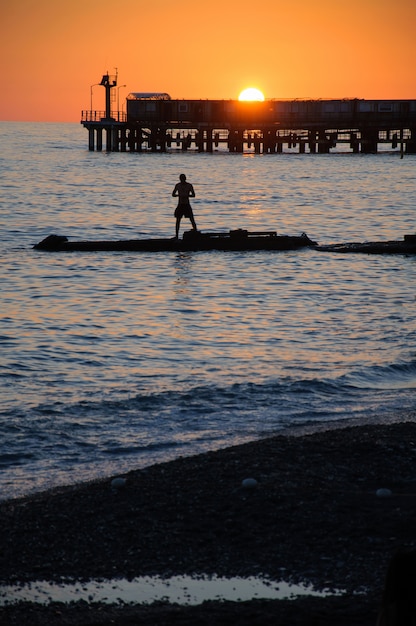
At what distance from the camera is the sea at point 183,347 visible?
11094 millimetres

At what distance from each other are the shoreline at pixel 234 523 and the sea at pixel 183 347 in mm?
1208

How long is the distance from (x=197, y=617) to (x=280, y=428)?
5141 millimetres

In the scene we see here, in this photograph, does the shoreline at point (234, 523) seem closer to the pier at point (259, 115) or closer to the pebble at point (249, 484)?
the pebble at point (249, 484)

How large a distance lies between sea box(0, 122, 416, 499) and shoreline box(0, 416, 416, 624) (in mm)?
1208

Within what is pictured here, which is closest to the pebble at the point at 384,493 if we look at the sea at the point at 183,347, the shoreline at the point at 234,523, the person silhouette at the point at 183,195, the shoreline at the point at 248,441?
the shoreline at the point at 234,523

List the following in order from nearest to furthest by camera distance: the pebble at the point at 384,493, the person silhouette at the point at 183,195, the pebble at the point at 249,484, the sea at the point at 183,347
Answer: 1. the pebble at the point at 384,493
2. the pebble at the point at 249,484
3. the sea at the point at 183,347
4. the person silhouette at the point at 183,195

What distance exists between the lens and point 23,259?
28172mm

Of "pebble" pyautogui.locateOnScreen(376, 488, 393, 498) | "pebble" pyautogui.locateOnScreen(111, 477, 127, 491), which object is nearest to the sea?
"pebble" pyautogui.locateOnScreen(111, 477, 127, 491)

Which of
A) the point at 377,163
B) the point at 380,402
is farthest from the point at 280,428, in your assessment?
the point at 377,163

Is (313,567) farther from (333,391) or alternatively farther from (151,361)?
(151,361)

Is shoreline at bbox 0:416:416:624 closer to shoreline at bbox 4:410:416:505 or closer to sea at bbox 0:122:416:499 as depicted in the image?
shoreline at bbox 4:410:416:505

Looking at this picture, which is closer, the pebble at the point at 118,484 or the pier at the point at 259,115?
the pebble at the point at 118,484

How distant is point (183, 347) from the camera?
643 inches

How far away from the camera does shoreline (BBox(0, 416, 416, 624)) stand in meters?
6.93
